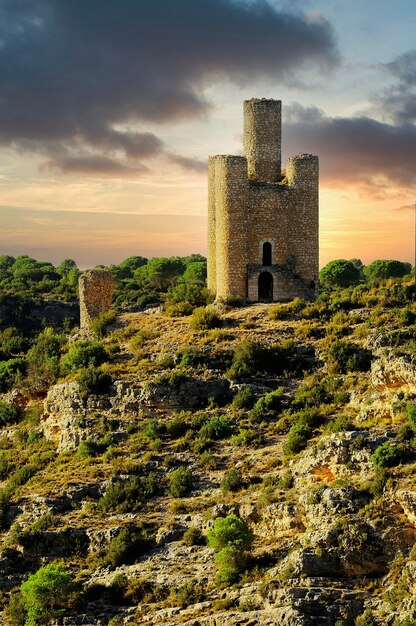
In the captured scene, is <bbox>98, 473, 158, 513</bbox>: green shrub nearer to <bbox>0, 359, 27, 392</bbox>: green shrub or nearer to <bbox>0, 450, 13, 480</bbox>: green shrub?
<bbox>0, 450, 13, 480</bbox>: green shrub

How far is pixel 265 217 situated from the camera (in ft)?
151

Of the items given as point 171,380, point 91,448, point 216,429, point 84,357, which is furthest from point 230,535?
point 84,357

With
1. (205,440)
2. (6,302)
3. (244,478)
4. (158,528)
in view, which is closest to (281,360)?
(205,440)

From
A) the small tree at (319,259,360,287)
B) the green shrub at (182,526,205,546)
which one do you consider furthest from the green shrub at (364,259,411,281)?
the green shrub at (182,526,205,546)

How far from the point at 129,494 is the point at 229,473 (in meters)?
3.92

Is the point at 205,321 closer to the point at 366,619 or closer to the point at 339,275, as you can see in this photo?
the point at 366,619

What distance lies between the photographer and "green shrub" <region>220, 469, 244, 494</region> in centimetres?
3184

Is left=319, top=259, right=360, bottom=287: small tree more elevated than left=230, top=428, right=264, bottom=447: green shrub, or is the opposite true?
left=319, top=259, right=360, bottom=287: small tree

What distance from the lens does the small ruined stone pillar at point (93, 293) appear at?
49969 mm

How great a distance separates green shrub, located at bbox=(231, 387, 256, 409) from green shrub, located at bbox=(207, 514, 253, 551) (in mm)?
9127

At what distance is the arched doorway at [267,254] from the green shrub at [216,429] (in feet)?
40.7

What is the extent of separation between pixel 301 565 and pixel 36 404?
70.8ft

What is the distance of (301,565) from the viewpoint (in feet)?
87.6

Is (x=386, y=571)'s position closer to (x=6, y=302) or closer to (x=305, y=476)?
(x=305, y=476)
